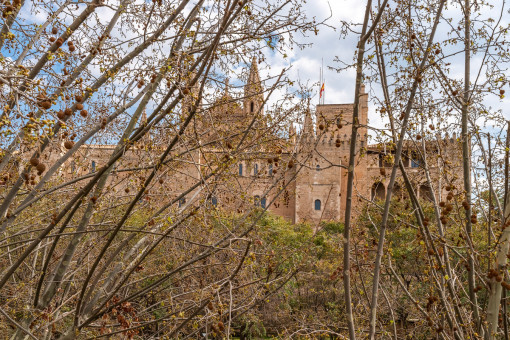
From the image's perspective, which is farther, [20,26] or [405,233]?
[405,233]

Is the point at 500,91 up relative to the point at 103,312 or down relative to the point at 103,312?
up

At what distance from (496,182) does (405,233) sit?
12.5 meters

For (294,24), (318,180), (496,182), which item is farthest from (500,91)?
(318,180)

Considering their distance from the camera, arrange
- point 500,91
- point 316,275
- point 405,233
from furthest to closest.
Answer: point 405,233 → point 316,275 → point 500,91

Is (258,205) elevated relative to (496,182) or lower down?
lower down

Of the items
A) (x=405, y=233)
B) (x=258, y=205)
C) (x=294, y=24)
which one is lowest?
(x=405, y=233)

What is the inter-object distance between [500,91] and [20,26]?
3471mm

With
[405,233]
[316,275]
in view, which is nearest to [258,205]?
[316,275]

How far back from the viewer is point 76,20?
Answer: 147 inches

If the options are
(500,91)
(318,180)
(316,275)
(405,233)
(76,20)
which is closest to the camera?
(500,91)

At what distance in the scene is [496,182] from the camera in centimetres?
357

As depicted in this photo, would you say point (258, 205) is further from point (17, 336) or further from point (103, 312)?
point (17, 336)

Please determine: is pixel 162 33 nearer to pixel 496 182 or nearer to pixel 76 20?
pixel 76 20

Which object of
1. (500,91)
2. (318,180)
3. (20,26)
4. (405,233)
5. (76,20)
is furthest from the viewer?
(318,180)
